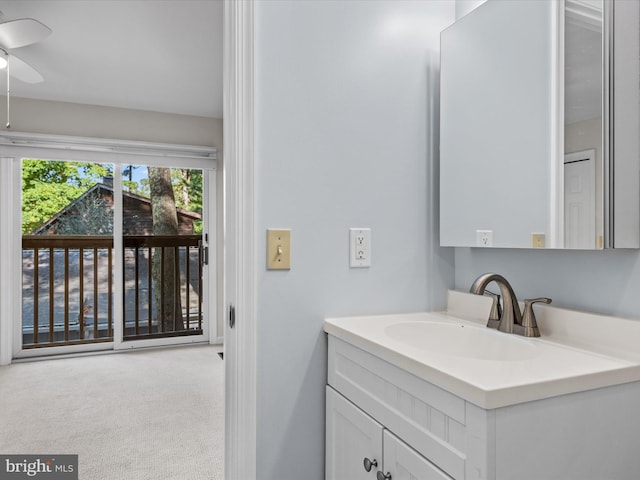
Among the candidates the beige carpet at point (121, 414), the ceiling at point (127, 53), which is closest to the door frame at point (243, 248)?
the beige carpet at point (121, 414)

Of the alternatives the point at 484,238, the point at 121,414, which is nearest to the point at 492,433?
the point at 484,238

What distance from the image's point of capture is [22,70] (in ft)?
8.90

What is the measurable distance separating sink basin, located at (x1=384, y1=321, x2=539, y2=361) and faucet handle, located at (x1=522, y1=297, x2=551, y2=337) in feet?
0.13

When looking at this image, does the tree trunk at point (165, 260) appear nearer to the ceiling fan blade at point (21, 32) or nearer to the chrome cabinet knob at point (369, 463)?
the ceiling fan blade at point (21, 32)

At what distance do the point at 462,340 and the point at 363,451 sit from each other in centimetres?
43

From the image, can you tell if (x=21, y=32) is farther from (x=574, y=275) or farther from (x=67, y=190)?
(x=574, y=275)

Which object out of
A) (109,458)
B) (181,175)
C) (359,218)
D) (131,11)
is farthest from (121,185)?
(359,218)

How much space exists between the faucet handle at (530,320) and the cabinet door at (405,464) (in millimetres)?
451

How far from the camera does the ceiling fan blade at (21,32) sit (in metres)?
2.16

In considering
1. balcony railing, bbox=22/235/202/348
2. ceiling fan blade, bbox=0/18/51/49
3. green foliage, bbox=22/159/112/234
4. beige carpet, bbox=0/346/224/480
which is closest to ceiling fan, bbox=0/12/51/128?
ceiling fan blade, bbox=0/18/51/49

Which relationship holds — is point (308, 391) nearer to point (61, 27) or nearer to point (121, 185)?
point (61, 27)

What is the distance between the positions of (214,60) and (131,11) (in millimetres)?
753

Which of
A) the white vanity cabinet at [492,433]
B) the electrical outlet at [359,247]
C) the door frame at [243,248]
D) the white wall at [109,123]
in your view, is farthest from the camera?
the white wall at [109,123]

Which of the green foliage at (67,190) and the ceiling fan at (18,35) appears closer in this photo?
the ceiling fan at (18,35)
